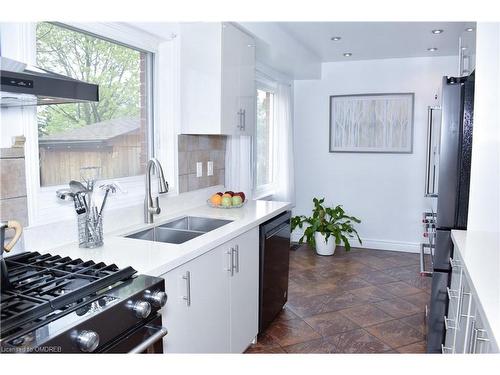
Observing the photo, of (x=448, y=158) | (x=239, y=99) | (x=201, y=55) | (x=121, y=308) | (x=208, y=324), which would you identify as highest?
(x=201, y=55)

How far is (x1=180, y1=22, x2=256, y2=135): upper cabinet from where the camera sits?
2.79 metres

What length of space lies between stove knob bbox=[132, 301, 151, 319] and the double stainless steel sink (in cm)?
93

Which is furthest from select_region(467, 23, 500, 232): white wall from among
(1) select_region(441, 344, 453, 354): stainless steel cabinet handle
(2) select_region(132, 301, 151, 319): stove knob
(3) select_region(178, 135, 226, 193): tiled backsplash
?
(2) select_region(132, 301, 151, 319): stove knob

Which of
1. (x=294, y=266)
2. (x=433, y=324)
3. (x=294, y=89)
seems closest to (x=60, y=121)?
(x=433, y=324)

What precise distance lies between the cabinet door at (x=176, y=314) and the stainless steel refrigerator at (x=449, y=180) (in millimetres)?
1597

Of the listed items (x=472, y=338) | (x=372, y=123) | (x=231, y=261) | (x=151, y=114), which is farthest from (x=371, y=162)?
(x=472, y=338)

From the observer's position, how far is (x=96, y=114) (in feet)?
7.64

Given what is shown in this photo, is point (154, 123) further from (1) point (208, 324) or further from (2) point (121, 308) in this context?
Answer: (2) point (121, 308)

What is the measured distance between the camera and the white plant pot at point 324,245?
16.3ft

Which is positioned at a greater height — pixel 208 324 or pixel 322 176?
pixel 322 176

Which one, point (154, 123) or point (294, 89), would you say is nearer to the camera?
point (154, 123)

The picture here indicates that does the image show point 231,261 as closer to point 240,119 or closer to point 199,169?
point 199,169

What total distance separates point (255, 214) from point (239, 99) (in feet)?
2.89
